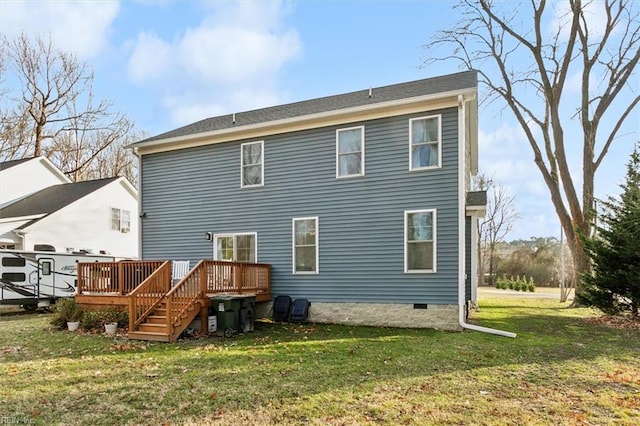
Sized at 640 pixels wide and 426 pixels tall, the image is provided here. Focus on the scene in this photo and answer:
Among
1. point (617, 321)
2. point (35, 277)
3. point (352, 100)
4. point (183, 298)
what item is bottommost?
point (617, 321)

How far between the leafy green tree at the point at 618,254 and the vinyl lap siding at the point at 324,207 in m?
5.34

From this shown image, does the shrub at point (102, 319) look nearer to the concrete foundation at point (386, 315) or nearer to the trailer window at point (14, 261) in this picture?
the concrete foundation at point (386, 315)

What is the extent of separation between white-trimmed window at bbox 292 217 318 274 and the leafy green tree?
8.06m

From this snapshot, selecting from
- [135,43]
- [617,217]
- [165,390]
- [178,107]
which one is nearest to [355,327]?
[165,390]

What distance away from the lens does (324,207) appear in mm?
11164

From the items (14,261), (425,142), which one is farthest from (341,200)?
(14,261)

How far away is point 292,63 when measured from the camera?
50.6 feet

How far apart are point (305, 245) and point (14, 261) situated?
9.70 m

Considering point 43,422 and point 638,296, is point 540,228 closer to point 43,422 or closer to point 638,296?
point 638,296

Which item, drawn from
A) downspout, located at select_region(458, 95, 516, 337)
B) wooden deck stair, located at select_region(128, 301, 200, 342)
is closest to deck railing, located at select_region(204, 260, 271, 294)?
wooden deck stair, located at select_region(128, 301, 200, 342)

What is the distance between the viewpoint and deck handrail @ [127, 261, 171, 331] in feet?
29.4

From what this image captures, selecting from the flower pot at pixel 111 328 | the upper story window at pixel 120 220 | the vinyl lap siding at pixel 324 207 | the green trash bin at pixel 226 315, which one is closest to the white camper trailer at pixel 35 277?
the vinyl lap siding at pixel 324 207

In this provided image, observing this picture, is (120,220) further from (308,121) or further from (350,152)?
(350,152)

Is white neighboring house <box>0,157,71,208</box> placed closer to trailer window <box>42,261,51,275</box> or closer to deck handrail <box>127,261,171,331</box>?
trailer window <box>42,261,51,275</box>
